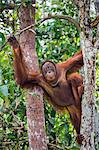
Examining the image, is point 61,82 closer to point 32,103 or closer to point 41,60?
point 41,60

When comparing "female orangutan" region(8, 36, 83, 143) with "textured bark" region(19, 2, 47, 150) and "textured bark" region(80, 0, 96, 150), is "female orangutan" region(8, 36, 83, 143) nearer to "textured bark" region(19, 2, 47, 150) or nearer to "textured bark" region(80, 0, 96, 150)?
"textured bark" region(19, 2, 47, 150)

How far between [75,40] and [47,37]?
0.26 meters

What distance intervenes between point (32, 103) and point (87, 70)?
719mm

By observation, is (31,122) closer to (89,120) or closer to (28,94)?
(28,94)

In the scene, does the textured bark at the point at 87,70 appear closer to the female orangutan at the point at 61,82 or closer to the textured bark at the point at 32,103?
the textured bark at the point at 32,103

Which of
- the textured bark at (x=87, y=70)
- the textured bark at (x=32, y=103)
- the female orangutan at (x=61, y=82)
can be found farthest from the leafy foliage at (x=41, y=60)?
the textured bark at (x=87, y=70)

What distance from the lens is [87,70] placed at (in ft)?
5.00

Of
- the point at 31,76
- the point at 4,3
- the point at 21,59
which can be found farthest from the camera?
the point at 31,76

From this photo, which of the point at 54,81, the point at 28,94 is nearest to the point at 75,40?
the point at 54,81

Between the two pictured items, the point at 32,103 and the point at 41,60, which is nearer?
the point at 32,103

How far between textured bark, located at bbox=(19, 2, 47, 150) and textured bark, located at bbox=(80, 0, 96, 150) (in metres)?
0.65

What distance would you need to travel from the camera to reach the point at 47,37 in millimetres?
2682

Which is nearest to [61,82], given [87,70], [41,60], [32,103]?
[41,60]

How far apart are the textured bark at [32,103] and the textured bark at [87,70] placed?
2.13 ft
